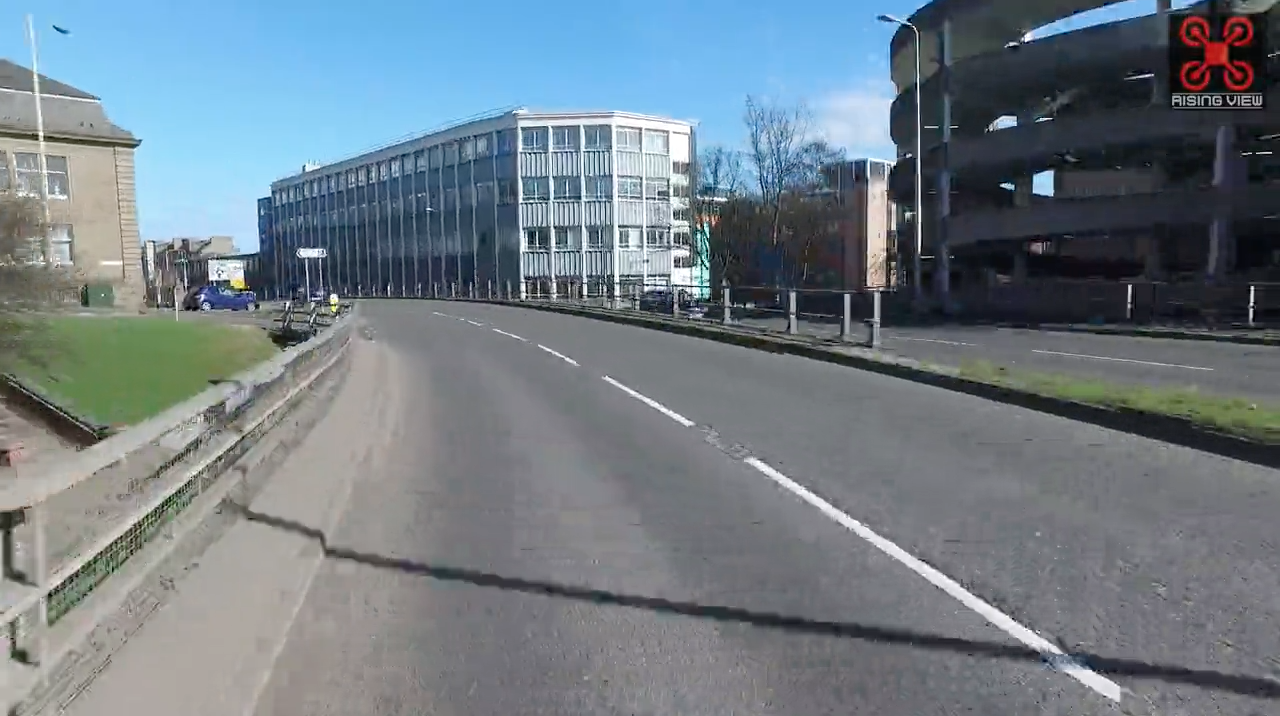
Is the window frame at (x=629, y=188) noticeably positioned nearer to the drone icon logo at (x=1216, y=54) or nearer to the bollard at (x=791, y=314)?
the drone icon logo at (x=1216, y=54)

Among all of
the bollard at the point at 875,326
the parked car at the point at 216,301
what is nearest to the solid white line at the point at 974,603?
the bollard at the point at 875,326

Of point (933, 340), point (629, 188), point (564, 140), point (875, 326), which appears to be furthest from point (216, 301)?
point (875, 326)

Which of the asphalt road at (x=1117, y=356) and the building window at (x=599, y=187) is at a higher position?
the building window at (x=599, y=187)

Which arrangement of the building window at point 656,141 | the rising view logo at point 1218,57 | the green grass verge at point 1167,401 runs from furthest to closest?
the building window at point 656,141 < the rising view logo at point 1218,57 < the green grass verge at point 1167,401

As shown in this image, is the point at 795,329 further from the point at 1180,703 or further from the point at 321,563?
the point at 1180,703

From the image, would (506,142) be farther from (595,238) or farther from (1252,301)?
(1252,301)

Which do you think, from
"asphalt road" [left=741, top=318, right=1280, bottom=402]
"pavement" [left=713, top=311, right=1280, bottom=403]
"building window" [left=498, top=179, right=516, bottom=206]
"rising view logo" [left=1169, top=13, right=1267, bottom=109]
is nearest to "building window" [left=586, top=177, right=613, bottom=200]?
"building window" [left=498, top=179, right=516, bottom=206]

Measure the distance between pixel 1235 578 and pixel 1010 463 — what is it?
361cm

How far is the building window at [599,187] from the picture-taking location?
95.3m

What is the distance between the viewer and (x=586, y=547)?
22.7 feet

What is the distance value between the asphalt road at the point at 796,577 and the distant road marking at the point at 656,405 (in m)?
0.73

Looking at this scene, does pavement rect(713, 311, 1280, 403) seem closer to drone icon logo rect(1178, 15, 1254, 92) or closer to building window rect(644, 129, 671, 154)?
drone icon logo rect(1178, 15, 1254, 92)

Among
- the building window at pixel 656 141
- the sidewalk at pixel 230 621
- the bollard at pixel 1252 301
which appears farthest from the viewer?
the building window at pixel 656 141

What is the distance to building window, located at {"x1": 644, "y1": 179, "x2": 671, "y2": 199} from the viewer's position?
9692 cm
